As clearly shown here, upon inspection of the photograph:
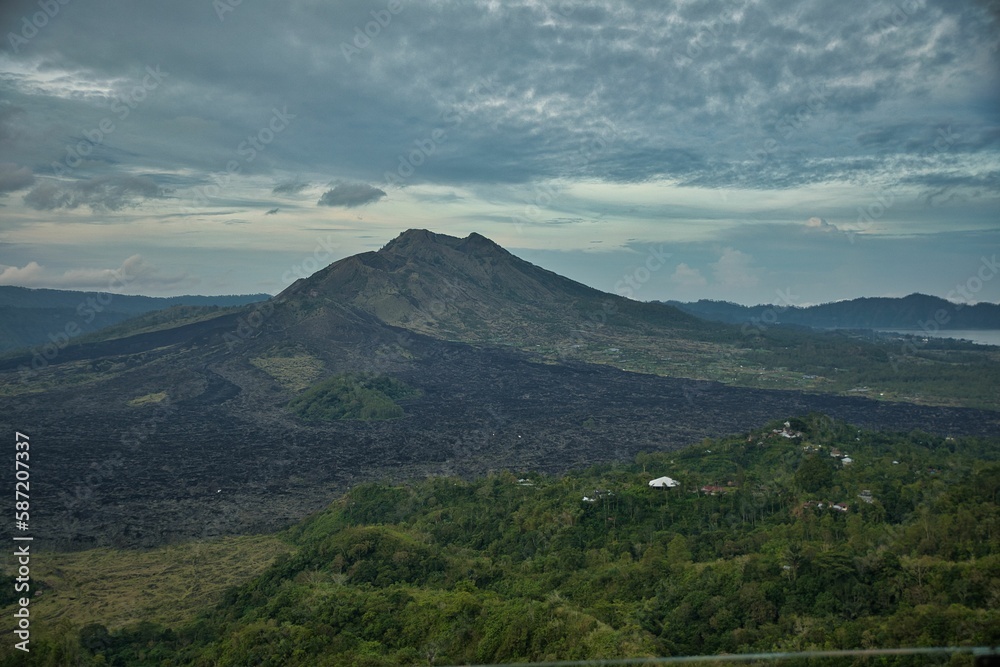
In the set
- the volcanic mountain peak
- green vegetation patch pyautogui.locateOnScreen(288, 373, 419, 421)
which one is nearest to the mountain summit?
the volcanic mountain peak

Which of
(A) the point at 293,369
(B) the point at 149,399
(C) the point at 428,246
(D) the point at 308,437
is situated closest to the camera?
(D) the point at 308,437

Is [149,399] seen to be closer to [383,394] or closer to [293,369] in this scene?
[293,369]

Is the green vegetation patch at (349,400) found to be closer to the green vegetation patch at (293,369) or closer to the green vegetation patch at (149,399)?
the green vegetation patch at (293,369)

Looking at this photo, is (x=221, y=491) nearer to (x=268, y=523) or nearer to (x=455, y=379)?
(x=268, y=523)

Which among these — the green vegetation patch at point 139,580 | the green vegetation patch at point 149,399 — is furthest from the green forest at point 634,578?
the green vegetation patch at point 149,399

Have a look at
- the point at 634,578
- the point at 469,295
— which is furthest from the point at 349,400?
the point at 469,295

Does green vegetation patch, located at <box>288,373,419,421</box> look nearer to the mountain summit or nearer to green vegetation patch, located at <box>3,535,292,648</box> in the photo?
green vegetation patch, located at <box>3,535,292,648</box>
